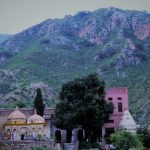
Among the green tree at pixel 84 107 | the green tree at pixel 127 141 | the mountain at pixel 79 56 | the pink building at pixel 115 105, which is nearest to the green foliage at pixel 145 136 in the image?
the green tree at pixel 127 141

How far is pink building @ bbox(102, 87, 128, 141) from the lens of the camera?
66062mm

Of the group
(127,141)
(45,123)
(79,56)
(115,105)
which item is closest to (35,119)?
(45,123)

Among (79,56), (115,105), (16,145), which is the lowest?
(16,145)

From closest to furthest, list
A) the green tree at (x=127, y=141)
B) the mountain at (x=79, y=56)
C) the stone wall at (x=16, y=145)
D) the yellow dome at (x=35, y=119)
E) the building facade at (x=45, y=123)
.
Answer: the stone wall at (x=16, y=145), the green tree at (x=127, y=141), the building facade at (x=45, y=123), the yellow dome at (x=35, y=119), the mountain at (x=79, y=56)

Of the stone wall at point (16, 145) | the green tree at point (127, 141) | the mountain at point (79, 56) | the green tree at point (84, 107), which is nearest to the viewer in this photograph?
the stone wall at point (16, 145)

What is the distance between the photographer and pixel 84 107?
5841 cm

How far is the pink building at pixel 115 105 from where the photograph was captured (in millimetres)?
66062

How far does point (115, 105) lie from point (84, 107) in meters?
9.88

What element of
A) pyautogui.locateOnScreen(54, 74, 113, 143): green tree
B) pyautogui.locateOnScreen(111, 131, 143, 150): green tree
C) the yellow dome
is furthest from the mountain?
pyautogui.locateOnScreen(111, 131, 143, 150): green tree

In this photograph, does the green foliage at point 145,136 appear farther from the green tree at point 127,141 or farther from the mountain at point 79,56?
the mountain at point 79,56

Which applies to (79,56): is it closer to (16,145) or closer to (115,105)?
(115,105)

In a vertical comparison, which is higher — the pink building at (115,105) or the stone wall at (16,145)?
the pink building at (115,105)

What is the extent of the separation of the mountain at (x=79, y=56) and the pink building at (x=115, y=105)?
23265 millimetres

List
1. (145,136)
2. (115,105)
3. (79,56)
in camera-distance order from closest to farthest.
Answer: (145,136) → (115,105) → (79,56)
